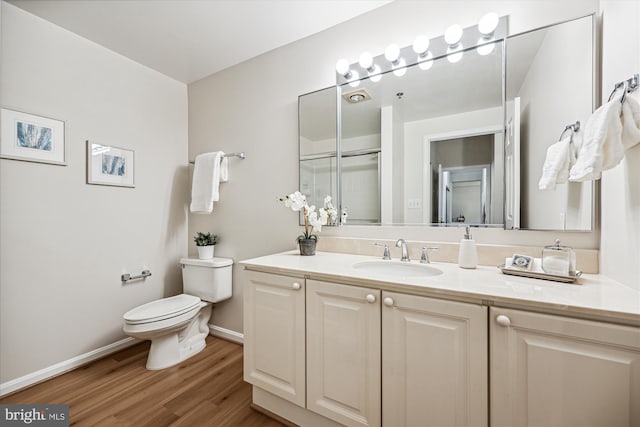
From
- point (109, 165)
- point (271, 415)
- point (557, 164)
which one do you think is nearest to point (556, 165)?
point (557, 164)

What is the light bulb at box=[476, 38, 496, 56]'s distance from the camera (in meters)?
1.38

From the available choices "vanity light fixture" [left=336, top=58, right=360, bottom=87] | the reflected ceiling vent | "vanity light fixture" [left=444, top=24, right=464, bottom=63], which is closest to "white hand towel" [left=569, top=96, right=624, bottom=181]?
"vanity light fixture" [left=444, top=24, right=464, bottom=63]

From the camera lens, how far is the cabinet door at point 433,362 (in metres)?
0.92

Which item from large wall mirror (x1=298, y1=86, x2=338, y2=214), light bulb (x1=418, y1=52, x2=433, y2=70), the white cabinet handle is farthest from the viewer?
large wall mirror (x1=298, y1=86, x2=338, y2=214)

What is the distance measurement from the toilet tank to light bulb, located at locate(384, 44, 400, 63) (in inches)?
74.7

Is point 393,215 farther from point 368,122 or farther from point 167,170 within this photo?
point 167,170

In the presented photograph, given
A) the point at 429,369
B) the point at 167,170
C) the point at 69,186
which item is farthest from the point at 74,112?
the point at 429,369

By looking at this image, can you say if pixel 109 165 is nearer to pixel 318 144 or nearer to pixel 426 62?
pixel 318 144

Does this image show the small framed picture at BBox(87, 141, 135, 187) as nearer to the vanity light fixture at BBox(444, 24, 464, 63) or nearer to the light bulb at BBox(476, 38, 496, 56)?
the vanity light fixture at BBox(444, 24, 464, 63)

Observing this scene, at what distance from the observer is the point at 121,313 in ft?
7.11

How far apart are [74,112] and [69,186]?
0.53 m

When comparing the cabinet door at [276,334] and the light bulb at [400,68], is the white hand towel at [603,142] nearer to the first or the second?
the light bulb at [400,68]

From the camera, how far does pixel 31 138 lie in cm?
171

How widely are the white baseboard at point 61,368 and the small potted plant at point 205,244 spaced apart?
90 cm
